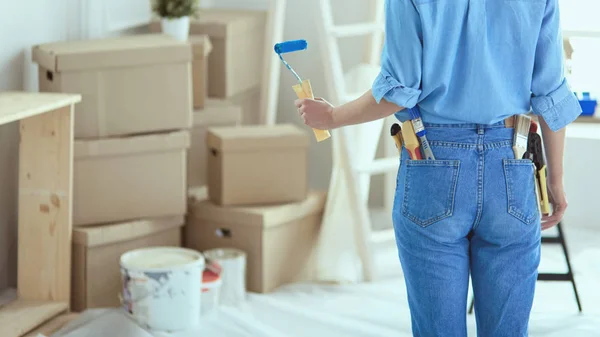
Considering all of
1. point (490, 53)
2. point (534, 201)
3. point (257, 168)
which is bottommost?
point (257, 168)

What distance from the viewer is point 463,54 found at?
1565 mm

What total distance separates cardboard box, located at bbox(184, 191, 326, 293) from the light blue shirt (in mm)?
1616

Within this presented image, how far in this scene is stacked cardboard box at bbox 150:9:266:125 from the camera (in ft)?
12.1

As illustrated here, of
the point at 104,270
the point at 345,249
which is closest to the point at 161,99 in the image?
the point at 104,270

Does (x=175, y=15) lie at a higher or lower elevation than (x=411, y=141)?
higher

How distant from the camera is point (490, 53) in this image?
61.4 inches

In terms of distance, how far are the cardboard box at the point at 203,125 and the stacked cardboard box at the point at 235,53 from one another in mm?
121

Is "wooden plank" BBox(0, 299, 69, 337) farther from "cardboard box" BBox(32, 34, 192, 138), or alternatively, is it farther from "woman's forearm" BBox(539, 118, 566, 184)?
"woman's forearm" BBox(539, 118, 566, 184)

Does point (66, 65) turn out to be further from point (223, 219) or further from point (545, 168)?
point (545, 168)

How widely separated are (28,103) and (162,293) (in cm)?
71

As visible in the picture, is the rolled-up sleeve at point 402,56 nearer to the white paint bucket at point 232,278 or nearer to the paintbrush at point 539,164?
the paintbrush at point 539,164

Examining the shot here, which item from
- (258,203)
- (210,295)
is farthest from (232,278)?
(258,203)

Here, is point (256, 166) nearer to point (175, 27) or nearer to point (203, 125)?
point (203, 125)

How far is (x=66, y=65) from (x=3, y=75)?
0.23 meters
